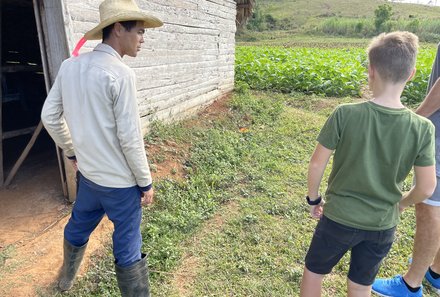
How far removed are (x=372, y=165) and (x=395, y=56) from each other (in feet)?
1.97

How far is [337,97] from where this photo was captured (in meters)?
10.9

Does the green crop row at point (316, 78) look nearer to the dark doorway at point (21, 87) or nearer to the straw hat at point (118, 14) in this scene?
the dark doorway at point (21, 87)

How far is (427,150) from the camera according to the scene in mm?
1892

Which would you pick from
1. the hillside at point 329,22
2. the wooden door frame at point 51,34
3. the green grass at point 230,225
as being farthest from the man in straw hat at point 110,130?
the hillside at point 329,22

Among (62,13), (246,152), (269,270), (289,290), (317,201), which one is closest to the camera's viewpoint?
(317,201)

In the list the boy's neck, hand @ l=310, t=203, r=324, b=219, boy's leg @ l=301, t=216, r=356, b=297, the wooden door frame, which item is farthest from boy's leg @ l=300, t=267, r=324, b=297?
the wooden door frame

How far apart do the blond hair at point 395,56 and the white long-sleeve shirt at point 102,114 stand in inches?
56.6

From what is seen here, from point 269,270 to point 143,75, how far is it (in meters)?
3.73

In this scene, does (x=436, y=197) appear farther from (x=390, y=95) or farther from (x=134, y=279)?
(x=134, y=279)

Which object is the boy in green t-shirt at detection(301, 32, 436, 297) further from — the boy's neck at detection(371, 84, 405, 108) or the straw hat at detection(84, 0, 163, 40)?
the straw hat at detection(84, 0, 163, 40)

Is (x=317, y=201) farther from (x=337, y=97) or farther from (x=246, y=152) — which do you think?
(x=337, y=97)

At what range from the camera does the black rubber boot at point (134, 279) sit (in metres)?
2.40

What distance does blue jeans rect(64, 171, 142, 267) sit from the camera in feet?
7.58

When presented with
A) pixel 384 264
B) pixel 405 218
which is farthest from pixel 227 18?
pixel 384 264
